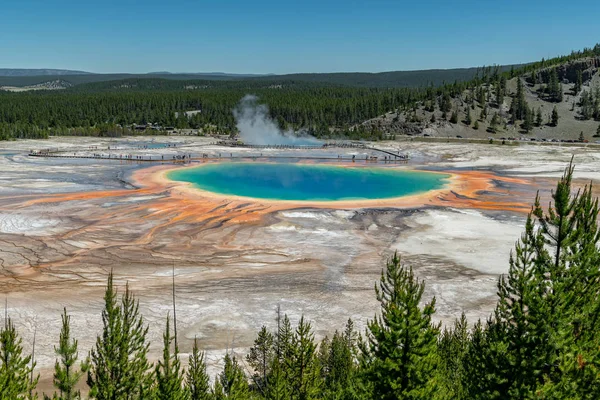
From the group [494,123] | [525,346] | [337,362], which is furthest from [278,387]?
[494,123]

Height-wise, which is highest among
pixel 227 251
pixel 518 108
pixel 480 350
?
pixel 518 108

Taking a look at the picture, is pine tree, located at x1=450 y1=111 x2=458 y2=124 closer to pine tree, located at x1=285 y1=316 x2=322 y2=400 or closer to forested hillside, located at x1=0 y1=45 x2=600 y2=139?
forested hillside, located at x1=0 y1=45 x2=600 y2=139

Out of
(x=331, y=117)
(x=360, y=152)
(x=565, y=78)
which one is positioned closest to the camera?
(x=360, y=152)

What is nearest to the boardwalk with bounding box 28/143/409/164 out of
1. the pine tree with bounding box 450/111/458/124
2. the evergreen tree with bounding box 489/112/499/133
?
the pine tree with bounding box 450/111/458/124

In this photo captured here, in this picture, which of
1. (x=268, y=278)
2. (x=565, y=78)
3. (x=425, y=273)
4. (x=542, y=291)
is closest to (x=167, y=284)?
(x=268, y=278)

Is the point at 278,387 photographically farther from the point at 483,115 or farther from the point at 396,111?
the point at 396,111

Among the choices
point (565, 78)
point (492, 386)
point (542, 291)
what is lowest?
point (492, 386)

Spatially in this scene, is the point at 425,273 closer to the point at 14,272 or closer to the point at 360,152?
the point at 14,272
